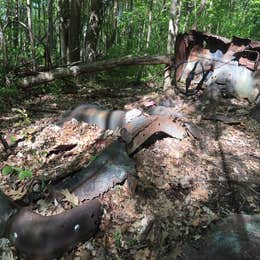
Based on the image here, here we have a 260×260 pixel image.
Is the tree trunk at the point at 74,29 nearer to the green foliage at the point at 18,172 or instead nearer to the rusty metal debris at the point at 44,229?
the green foliage at the point at 18,172

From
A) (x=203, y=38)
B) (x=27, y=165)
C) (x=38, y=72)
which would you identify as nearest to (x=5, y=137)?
(x=27, y=165)

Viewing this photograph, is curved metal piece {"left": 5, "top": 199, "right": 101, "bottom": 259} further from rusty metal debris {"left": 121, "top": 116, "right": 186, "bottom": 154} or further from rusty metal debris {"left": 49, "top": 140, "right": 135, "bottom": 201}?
rusty metal debris {"left": 121, "top": 116, "right": 186, "bottom": 154}

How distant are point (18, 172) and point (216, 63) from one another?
4.15 m

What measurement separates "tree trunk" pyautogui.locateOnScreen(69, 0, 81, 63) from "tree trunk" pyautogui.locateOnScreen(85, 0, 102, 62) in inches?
11.4

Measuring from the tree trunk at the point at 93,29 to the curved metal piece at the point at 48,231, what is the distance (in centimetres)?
626

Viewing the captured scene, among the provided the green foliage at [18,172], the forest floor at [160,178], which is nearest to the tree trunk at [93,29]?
the forest floor at [160,178]

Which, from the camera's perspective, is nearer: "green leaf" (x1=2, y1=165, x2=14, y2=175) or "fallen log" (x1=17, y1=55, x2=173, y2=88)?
"green leaf" (x1=2, y1=165, x2=14, y2=175)

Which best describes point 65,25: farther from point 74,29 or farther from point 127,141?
point 127,141

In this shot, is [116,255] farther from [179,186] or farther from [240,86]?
[240,86]

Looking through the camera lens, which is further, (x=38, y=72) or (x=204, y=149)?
(x=38, y=72)

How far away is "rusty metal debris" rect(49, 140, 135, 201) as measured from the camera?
3225mm

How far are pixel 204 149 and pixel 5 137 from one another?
305 centimetres

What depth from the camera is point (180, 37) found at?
6.32 m

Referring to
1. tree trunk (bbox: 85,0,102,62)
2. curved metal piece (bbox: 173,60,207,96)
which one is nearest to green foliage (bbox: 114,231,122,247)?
curved metal piece (bbox: 173,60,207,96)
